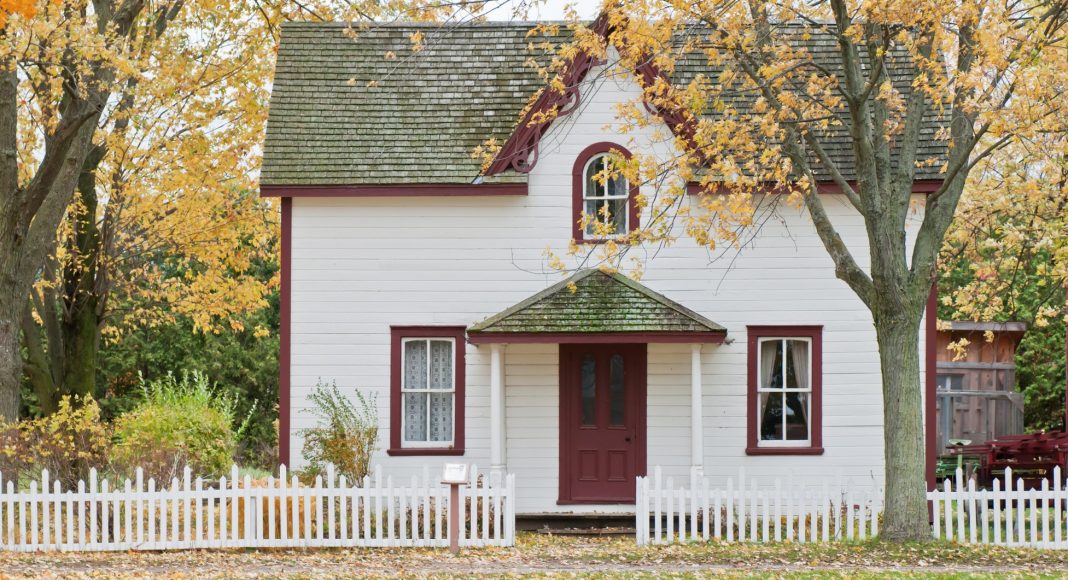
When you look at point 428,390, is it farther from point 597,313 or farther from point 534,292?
point 597,313

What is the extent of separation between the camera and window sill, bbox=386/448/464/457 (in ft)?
59.3

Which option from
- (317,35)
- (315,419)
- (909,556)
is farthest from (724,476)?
(317,35)

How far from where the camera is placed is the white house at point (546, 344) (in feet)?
59.6

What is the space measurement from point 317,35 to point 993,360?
57.0 feet

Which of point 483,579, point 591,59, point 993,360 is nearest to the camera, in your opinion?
point 483,579

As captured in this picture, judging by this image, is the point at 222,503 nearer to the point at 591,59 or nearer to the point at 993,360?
the point at 591,59

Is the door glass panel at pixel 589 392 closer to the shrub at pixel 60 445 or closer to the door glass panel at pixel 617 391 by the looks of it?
the door glass panel at pixel 617 391

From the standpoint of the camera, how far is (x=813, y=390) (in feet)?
59.7

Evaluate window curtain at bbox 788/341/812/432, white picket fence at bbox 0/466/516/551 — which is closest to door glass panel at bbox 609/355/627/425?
window curtain at bbox 788/341/812/432

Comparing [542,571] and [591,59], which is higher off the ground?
[591,59]

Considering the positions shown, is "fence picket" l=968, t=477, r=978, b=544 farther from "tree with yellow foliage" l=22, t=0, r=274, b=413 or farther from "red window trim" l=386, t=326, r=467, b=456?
"tree with yellow foliage" l=22, t=0, r=274, b=413

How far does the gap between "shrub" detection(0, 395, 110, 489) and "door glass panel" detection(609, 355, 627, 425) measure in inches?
284

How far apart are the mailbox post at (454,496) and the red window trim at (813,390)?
17.2ft

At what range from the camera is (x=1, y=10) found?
45.4 feet
